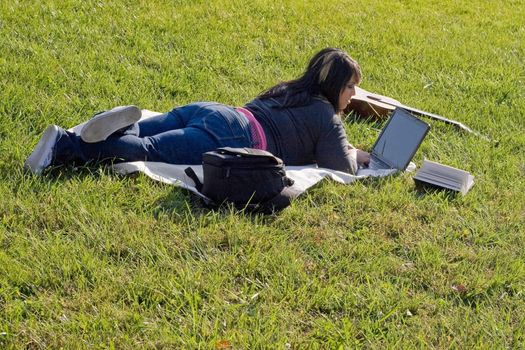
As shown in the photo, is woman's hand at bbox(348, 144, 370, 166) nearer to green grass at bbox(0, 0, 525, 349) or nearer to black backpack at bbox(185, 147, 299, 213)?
green grass at bbox(0, 0, 525, 349)

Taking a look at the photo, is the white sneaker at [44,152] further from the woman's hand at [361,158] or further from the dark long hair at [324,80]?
the woman's hand at [361,158]

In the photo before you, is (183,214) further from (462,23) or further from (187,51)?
(462,23)

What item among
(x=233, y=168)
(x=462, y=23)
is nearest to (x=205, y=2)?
(x=462, y=23)

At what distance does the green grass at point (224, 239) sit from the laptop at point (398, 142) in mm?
253

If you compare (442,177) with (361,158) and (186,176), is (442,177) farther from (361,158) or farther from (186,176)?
(186,176)

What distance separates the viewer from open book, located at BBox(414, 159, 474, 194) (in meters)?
5.14

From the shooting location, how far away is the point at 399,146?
545cm

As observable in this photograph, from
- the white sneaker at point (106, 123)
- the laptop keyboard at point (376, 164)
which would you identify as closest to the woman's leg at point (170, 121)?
the white sneaker at point (106, 123)

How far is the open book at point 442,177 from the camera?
514cm

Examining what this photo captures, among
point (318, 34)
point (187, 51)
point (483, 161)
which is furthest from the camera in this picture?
point (318, 34)

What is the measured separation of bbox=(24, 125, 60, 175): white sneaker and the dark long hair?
157 centimetres

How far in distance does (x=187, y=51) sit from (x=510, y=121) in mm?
3196

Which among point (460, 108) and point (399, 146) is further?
point (460, 108)

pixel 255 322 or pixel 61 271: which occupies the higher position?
pixel 255 322
